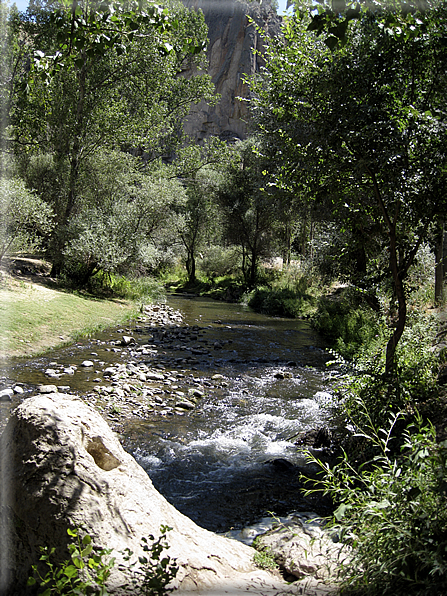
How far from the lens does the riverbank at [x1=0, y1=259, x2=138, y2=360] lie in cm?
1155

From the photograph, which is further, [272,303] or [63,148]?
[272,303]

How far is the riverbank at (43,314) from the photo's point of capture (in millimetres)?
11552

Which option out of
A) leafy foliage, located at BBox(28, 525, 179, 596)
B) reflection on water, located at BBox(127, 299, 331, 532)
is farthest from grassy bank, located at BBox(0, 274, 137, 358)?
leafy foliage, located at BBox(28, 525, 179, 596)

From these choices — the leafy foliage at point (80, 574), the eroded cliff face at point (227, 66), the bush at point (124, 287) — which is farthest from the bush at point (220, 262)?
the leafy foliage at point (80, 574)

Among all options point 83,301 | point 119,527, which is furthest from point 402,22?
point 83,301

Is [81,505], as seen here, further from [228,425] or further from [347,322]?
[347,322]

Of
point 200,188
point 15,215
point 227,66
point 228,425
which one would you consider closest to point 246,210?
point 200,188

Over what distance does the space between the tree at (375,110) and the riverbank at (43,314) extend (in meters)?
8.86

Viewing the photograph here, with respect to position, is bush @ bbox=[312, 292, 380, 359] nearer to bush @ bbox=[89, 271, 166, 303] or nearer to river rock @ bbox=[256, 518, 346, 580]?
river rock @ bbox=[256, 518, 346, 580]

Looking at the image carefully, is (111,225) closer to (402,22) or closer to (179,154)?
(179,154)

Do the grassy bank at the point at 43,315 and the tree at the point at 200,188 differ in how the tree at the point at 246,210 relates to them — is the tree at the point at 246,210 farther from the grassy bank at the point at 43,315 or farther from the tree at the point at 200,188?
the grassy bank at the point at 43,315

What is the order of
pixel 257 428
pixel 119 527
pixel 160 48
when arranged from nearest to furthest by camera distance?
1. pixel 119 527
2. pixel 160 48
3. pixel 257 428

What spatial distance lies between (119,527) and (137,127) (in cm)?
2285

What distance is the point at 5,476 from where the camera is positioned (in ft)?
9.80
